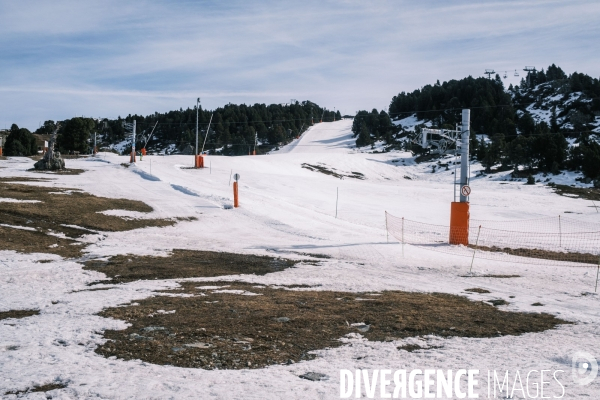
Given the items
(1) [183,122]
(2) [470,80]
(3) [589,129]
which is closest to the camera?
(3) [589,129]

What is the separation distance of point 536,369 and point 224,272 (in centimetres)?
902

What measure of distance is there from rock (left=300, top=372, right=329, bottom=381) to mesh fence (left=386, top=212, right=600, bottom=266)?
44.8 ft

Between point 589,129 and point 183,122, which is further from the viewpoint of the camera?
point 183,122

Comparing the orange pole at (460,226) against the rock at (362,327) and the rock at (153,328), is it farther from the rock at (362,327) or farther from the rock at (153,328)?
the rock at (153,328)

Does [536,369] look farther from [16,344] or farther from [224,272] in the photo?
[224,272]

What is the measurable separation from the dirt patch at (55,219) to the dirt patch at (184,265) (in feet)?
7.69

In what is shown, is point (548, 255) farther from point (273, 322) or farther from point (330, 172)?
point (330, 172)

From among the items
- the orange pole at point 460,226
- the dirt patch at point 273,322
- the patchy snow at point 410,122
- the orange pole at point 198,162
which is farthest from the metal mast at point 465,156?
the patchy snow at point 410,122

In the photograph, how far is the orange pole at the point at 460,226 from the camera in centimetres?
2161

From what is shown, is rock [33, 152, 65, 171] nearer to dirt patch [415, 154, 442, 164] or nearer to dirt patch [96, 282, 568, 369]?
dirt patch [96, 282, 568, 369]

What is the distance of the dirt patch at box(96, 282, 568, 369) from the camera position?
7.23 metres

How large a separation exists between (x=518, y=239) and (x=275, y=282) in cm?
1656

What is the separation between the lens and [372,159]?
270 ft

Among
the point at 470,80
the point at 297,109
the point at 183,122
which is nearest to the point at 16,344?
the point at 470,80
